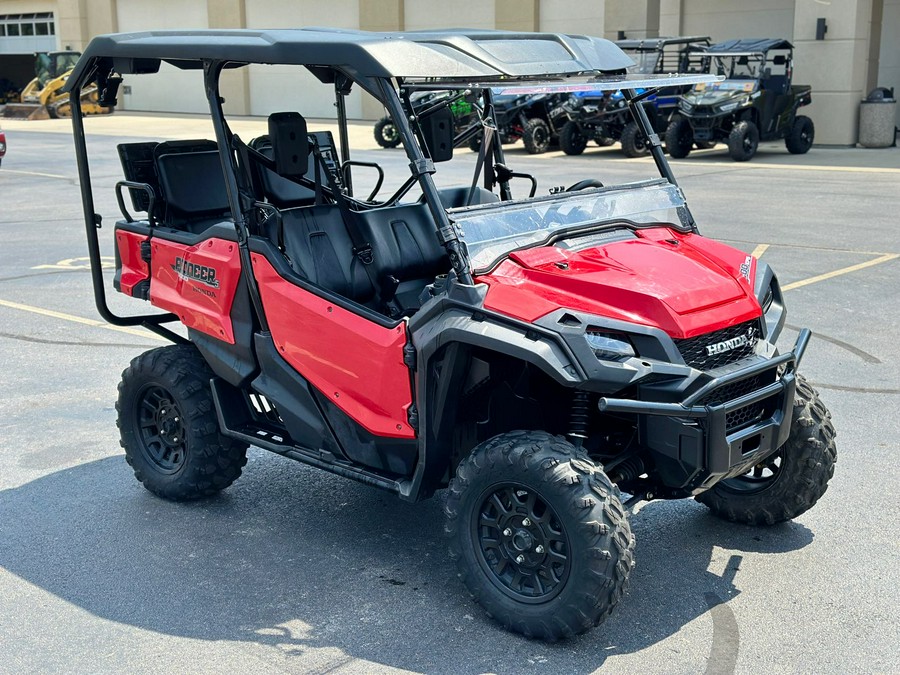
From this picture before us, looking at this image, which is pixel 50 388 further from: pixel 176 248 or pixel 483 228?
pixel 483 228

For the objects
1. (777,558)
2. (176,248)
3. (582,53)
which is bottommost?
(777,558)

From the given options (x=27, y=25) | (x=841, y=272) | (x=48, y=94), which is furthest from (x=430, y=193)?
(x=27, y=25)

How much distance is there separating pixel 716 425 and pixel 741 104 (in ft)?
57.4

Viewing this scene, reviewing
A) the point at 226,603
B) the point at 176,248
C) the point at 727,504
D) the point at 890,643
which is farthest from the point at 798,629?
the point at 176,248

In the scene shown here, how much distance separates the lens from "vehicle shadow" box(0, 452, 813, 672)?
394 cm

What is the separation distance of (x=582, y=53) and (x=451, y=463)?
1.71 m

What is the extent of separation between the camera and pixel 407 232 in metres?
5.12

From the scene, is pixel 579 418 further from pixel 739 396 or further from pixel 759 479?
pixel 759 479

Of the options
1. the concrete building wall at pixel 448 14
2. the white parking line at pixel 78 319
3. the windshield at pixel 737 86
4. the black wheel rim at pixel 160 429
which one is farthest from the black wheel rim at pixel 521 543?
the concrete building wall at pixel 448 14

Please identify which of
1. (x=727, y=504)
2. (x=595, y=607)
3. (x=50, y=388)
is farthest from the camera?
(x=50, y=388)

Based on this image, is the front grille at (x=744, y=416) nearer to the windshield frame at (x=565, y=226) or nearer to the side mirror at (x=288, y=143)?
the windshield frame at (x=565, y=226)

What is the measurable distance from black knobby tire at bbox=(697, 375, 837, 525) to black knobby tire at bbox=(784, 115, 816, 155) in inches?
705

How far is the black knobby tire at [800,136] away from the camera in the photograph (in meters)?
21.4

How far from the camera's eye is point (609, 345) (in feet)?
12.5
